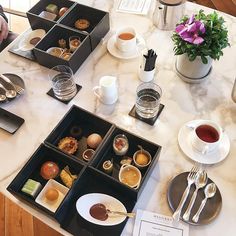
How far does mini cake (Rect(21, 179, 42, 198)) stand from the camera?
2.95 feet

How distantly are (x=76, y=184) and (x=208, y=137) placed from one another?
0.48m

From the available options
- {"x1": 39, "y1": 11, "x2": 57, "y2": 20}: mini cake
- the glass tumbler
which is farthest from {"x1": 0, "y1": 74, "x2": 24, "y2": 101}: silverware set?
{"x1": 39, "y1": 11, "x2": 57, "y2": 20}: mini cake

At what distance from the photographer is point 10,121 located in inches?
43.8

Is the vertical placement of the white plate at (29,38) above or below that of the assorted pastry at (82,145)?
above

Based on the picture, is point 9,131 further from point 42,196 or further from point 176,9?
point 176,9

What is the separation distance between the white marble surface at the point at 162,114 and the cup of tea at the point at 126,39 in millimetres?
59

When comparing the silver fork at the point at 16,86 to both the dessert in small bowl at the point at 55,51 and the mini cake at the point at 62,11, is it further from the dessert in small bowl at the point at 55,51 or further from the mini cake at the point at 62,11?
the mini cake at the point at 62,11

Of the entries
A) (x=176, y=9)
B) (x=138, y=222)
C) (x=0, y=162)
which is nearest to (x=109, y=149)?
(x=138, y=222)

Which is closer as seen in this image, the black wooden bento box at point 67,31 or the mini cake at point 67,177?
the mini cake at point 67,177

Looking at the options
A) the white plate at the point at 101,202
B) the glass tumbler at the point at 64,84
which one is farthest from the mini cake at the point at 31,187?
the glass tumbler at the point at 64,84

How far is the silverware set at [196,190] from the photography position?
86cm

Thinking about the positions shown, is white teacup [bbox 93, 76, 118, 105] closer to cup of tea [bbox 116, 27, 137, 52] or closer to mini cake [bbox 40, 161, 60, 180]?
cup of tea [bbox 116, 27, 137, 52]

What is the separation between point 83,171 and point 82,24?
0.77 meters

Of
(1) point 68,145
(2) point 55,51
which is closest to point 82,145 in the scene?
(1) point 68,145
